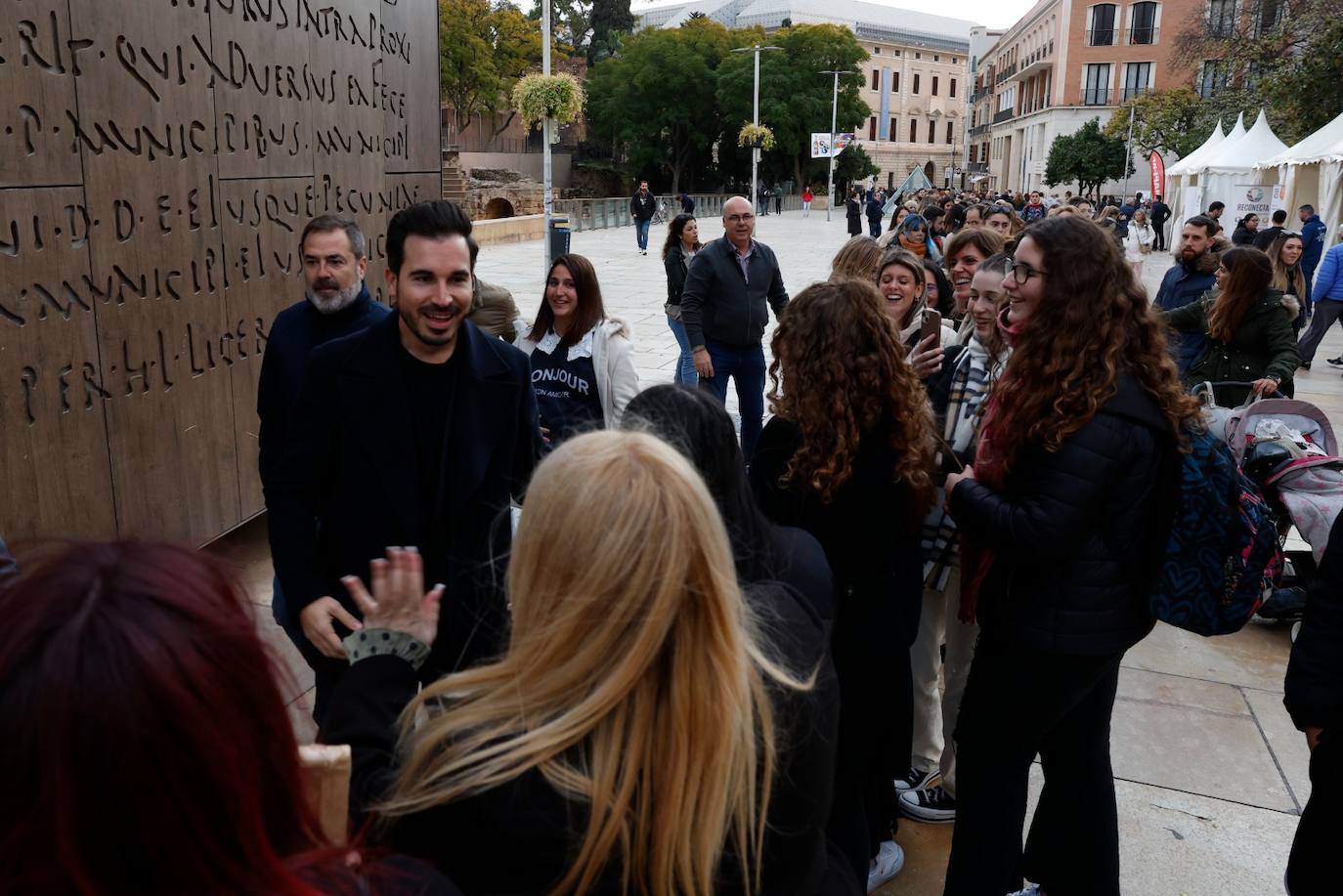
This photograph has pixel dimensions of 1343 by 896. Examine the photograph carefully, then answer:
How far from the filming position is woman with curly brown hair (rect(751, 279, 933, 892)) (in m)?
2.71

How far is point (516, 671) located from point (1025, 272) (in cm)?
177

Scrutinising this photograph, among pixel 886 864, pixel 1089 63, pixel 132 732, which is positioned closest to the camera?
pixel 132 732

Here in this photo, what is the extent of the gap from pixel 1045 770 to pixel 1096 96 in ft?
228

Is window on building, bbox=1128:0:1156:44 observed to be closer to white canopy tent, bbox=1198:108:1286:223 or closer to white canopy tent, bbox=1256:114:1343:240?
white canopy tent, bbox=1198:108:1286:223

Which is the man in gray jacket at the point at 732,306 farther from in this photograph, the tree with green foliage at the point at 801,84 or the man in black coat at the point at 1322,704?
the tree with green foliage at the point at 801,84

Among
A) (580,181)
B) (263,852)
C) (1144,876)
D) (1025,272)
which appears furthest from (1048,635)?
(580,181)

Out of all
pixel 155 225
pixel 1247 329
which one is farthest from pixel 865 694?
pixel 1247 329

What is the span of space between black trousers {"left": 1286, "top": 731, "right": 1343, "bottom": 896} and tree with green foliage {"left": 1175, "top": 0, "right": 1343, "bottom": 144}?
22.8m

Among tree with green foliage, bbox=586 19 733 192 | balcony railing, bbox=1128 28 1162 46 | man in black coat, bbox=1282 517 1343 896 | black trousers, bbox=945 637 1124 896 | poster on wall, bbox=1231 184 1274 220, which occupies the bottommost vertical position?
black trousers, bbox=945 637 1124 896

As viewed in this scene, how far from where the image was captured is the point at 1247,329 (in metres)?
5.68

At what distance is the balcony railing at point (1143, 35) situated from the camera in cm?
6134

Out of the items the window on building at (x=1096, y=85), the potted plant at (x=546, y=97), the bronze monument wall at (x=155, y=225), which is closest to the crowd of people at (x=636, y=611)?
the bronze monument wall at (x=155, y=225)

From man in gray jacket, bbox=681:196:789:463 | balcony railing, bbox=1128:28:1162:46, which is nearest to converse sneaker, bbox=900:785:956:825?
man in gray jacket, bbox=681:196:789:463

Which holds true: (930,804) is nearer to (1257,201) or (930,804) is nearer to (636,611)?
(636,611)
